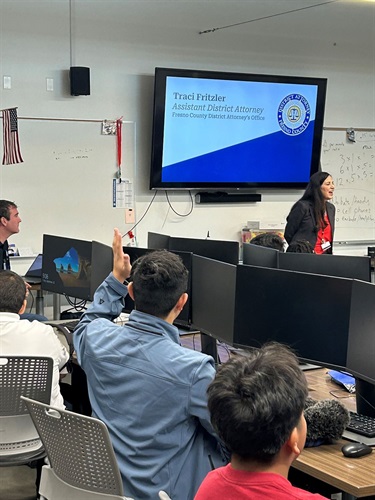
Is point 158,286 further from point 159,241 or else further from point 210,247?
point 159,241

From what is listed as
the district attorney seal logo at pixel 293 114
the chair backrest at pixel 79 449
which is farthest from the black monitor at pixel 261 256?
the district attorney seal logo at pixel 293 114

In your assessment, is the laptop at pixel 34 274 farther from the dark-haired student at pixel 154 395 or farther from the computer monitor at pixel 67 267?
the dark-haired student at pixel 154 395

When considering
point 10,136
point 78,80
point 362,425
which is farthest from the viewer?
point 78,80

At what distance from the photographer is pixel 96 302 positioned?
2.86 m

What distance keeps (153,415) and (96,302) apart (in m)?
0.65

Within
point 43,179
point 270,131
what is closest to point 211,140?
point 270,131

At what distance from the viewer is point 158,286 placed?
2.55 metres

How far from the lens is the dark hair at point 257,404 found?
1.62 meters

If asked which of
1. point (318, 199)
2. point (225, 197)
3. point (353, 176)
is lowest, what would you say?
point (225, 197)

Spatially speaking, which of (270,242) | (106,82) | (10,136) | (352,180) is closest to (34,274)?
(10,136)

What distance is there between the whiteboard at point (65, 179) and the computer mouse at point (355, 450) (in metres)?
4.46

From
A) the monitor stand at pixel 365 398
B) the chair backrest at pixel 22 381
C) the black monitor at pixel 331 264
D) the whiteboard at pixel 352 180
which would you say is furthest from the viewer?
the whiteboard at pixel 352 180

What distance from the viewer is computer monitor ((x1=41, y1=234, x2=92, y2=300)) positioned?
192 inches

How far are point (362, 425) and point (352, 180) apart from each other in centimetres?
563
